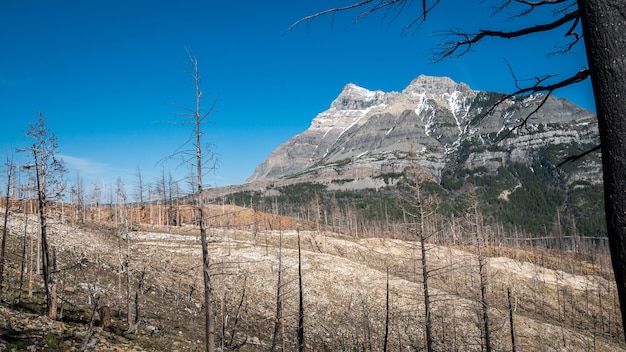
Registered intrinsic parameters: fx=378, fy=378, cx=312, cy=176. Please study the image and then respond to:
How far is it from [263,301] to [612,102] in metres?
34.7

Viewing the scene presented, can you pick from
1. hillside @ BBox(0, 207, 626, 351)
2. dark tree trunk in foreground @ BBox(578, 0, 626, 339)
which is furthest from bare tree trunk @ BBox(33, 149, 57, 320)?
dark tree trunk in foreground @ BBox(578, 0, 626, 339)

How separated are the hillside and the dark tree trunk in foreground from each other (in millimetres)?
10645

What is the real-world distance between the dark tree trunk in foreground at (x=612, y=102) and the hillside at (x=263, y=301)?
10.6 meters

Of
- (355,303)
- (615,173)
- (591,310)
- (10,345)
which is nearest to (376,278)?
(355,303)

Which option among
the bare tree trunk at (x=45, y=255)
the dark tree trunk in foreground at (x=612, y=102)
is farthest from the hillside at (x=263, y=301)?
the dark tree trunk in foreground at (x=612, y=102)

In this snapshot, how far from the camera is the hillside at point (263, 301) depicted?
18.9 m

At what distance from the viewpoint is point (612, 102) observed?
256cm

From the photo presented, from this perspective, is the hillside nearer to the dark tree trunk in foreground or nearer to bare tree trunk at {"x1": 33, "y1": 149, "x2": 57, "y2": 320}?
bare tree trunk at {"x1": 33, "y1": 149, "x2": 57, "y2": 320}

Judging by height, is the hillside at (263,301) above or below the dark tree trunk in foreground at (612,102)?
below

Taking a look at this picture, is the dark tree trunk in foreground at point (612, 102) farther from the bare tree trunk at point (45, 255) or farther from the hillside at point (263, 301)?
the bare tree trunk at point (45, 255)

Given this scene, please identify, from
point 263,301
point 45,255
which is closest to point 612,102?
point 45,255

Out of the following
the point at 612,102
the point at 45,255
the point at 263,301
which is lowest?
the point at 263,301

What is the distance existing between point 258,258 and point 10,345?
35.2m

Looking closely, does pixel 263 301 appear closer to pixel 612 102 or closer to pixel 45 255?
pixel 45 255
